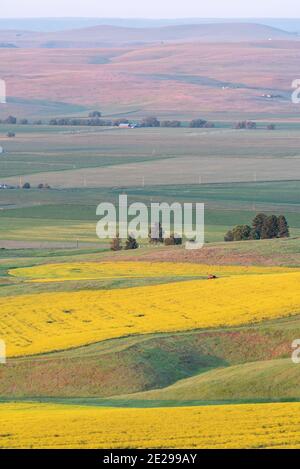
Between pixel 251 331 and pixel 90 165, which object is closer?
pixel 251 331

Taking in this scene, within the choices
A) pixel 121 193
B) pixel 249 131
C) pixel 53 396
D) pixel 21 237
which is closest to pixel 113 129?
pixel 249 131

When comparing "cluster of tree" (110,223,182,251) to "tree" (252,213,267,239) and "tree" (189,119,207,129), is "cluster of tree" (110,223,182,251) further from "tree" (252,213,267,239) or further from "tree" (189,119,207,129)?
"tree" (189,119,207,129)

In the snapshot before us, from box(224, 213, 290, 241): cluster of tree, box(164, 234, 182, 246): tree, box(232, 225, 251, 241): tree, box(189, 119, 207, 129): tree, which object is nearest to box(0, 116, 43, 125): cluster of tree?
box(189, 119, 207, 129): tree

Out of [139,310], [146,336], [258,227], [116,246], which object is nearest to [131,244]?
[116,246]

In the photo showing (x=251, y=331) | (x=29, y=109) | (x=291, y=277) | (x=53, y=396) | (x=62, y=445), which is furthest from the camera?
(x=29, y=109)
